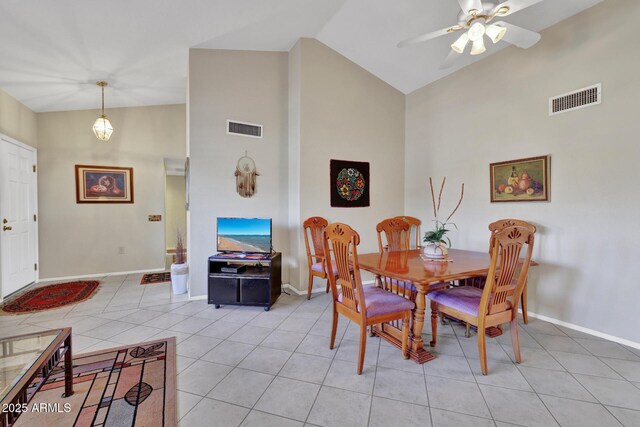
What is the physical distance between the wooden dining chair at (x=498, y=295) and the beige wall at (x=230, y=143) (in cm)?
251

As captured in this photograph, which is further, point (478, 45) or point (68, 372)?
point (478, 45)

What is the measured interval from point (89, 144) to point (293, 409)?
5256mm

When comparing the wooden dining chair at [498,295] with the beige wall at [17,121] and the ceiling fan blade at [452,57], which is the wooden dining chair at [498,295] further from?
the beige wall at [17,121]

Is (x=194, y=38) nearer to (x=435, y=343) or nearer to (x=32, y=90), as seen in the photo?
(x=32, y=90)

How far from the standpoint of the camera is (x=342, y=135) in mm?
4090

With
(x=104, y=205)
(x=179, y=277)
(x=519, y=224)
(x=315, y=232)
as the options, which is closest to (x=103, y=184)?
(x=104, y=205)

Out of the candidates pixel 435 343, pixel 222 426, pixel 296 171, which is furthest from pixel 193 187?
pixel 435 343

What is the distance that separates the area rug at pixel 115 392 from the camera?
5.07 ft

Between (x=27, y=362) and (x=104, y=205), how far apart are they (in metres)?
4.10

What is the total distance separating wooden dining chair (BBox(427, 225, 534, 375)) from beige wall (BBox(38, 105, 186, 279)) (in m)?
5.05

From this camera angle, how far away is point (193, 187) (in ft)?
11.7

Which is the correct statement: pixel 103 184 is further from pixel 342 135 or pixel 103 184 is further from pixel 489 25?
pixel 489 25

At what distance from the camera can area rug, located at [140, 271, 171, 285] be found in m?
4.41

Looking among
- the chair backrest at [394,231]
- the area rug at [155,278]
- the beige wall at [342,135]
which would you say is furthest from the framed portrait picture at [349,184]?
the area rug at [155,278]
